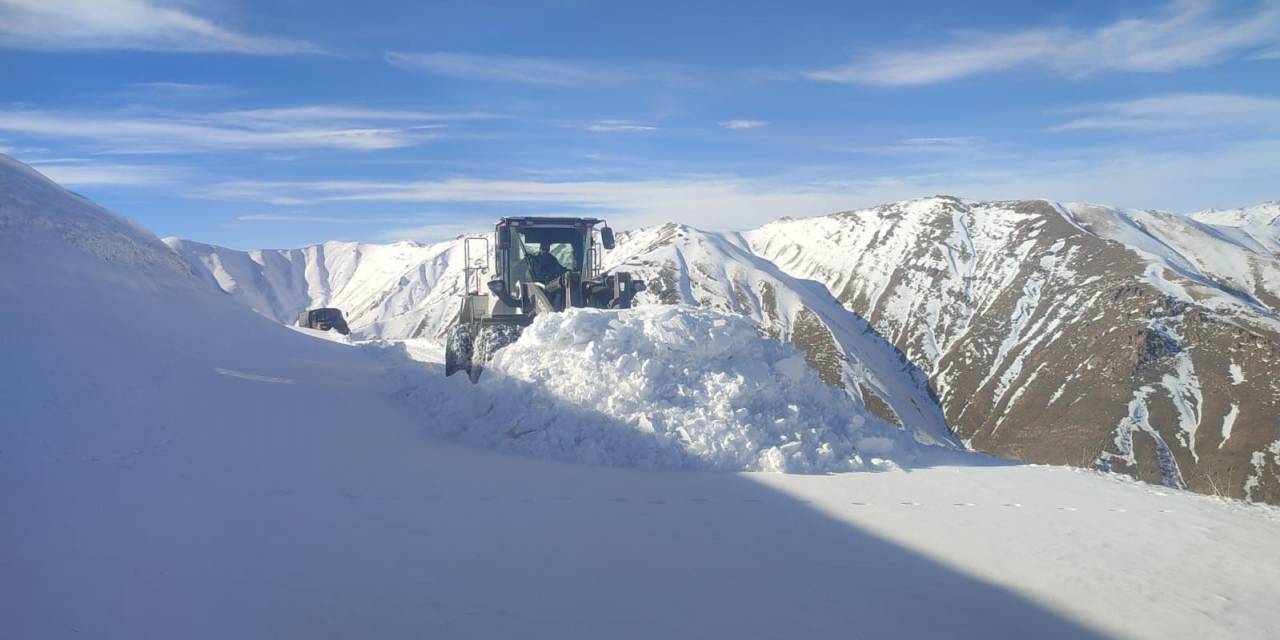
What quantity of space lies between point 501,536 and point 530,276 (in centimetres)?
931

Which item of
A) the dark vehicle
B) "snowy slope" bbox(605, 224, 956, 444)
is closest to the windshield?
the dark vehicle

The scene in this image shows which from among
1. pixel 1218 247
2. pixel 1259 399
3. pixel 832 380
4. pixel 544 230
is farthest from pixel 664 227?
pixel 544 230

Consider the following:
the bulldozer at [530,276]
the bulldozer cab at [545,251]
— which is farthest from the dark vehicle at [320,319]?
the bulldozer cab at [545,251]

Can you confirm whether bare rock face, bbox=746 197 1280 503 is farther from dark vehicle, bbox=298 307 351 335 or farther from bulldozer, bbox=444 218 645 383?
dark vehicle, bbox=298 307 351 335

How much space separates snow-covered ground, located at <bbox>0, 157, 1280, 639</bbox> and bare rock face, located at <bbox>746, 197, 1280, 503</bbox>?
4676 centimetres

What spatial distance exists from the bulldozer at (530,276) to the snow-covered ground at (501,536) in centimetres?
386

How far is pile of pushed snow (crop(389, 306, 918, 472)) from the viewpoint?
775cm

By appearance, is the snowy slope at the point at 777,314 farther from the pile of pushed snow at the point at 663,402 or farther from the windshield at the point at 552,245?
the pile of pushed snow at the point at 663,402

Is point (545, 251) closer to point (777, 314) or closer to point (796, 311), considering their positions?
point (777, 314)

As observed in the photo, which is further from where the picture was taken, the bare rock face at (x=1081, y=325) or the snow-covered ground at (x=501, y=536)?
the bare rock face at (x=1081, y=325)

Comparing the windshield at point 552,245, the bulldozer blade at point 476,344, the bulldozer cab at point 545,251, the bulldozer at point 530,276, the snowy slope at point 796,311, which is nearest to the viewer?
the bulldozer blade at point 476,344

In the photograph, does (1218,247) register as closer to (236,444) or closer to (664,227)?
(664,227)

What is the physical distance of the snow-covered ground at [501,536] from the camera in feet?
12.6

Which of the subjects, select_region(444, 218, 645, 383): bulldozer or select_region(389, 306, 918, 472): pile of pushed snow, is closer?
select_region(389, 306, 918, 472): pile of pushed snow
